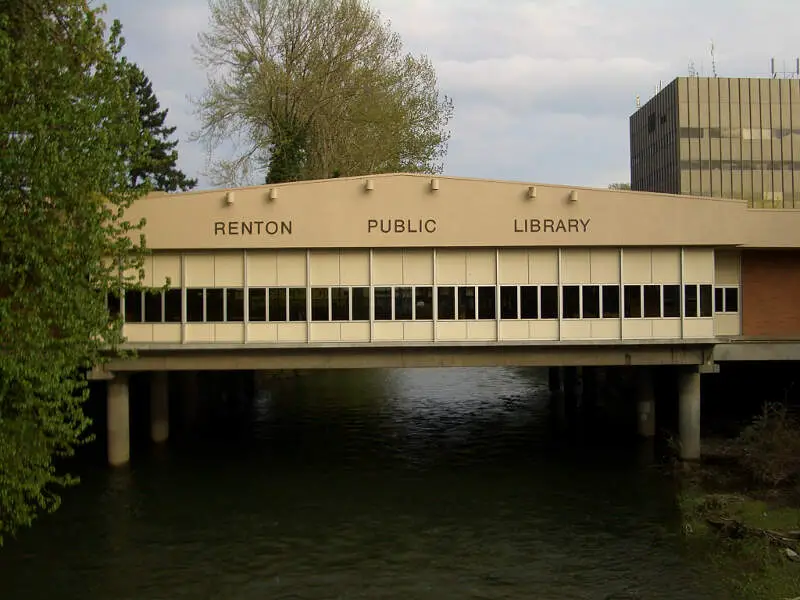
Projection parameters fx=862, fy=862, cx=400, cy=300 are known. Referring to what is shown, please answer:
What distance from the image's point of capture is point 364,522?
2447cm

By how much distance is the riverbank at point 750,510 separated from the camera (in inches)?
760

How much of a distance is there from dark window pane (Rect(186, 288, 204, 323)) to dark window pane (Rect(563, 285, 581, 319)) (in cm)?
1254

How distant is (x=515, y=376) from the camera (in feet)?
197

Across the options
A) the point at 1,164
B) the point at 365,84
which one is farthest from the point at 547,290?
the point at 365,84

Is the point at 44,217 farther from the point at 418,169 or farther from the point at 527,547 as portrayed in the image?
the point at 418,169

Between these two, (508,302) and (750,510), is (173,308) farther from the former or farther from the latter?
(750,510)

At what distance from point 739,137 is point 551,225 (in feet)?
252

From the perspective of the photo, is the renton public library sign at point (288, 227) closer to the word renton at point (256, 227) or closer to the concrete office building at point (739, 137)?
the word renton at point (256, 227)

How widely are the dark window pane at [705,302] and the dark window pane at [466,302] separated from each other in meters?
8.04

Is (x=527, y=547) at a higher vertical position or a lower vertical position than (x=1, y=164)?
lower

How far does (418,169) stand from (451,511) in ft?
119

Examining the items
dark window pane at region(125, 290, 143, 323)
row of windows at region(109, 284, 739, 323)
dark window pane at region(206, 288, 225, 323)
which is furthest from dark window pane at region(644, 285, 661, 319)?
dark window pane at region(125, 290, 143, 323)

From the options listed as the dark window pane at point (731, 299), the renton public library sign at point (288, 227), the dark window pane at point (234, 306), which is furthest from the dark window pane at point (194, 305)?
the dark window pane at point (731, 299)

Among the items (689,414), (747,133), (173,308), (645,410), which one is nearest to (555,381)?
(645,410)
